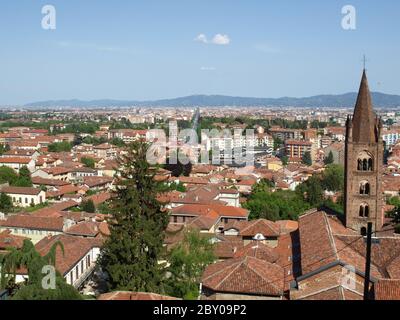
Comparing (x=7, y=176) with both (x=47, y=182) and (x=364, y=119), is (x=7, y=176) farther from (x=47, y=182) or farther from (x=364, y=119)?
(x=364, y=119)

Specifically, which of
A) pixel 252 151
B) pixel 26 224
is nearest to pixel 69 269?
pixel 26 224

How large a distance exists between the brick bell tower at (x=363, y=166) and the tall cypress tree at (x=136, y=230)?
862 centimetres

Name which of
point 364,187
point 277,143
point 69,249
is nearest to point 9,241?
point 69,249

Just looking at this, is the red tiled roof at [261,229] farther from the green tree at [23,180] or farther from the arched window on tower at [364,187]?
the green tree at [23,180]

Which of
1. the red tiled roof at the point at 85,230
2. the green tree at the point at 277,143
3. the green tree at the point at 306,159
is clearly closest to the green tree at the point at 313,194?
the red tiled roof at the point at 85,230

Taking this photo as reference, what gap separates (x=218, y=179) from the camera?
50344 millimetres

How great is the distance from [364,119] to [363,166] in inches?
80.4

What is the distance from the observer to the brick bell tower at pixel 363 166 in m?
20.1

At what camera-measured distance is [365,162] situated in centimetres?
2030
